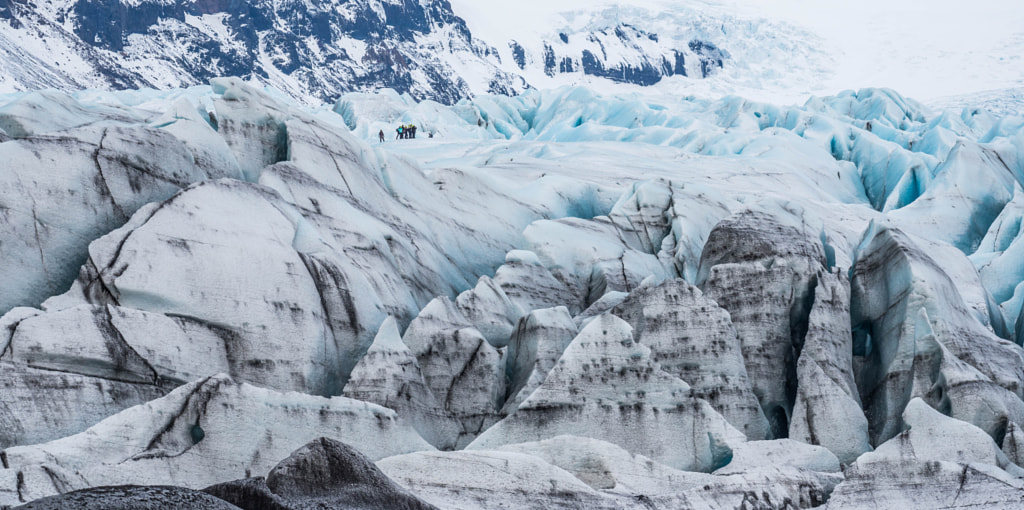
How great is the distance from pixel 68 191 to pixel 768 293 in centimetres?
915

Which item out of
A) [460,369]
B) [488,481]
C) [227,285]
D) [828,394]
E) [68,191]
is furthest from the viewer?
[460,369]

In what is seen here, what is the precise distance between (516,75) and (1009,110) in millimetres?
68917

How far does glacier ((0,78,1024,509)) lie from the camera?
32.3 ft

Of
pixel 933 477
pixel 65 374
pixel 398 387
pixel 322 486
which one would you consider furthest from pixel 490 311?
pixel 322 486

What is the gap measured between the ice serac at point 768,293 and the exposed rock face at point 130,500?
925 centimetres

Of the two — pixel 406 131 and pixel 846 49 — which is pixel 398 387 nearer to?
pixel 406 131

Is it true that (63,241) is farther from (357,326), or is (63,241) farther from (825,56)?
(825,56)

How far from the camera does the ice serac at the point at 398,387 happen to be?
39.4 feet

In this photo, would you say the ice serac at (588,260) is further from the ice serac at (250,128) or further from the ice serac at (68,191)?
the ice serac at (68,191)

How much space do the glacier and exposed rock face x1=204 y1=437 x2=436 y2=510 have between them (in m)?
0.03

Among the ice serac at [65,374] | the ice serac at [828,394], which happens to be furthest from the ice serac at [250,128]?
the ice serac at [828,394]

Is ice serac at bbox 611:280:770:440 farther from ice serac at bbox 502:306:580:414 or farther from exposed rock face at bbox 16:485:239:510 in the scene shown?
exposed rock face at bbox 16:485:239:510

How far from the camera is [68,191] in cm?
1265

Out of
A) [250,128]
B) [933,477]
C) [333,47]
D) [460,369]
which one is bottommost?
[333,47]
